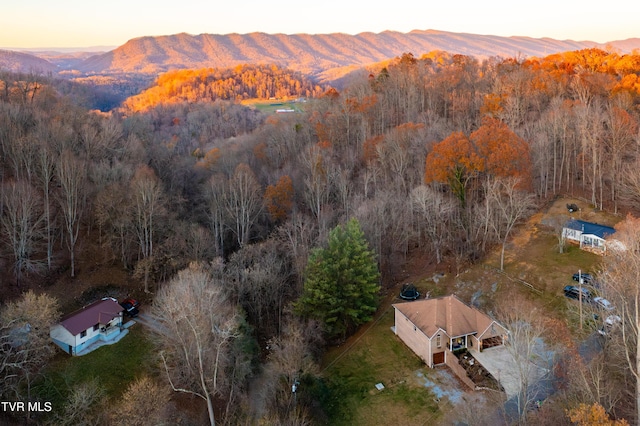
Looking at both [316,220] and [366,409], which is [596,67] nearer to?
[316,220]

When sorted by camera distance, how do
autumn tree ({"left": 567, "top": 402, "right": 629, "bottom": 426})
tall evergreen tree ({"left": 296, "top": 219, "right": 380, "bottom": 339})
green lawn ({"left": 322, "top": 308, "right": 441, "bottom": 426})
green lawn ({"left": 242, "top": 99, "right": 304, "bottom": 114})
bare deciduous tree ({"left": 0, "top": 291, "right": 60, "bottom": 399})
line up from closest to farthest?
autumn tree ({"left": 567, "top": 402, "right": 629, "bottom": 426}), bare deciduous tree ({"left": 0, "top": 291, "right": 60, "bottom": 399}), green lawn ({"left": 322, "top": 308, "right": 441, "bottom": 426}), tall evergreen tree ({"left": 296, "top": 219, "right": 380, "bottom": 339}), green lawn ({"left": 242, "top": 99, "right": 304, "bottom": 114})

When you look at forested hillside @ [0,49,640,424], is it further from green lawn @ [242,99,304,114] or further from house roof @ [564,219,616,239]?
green lawn @ [242,99,304,114]

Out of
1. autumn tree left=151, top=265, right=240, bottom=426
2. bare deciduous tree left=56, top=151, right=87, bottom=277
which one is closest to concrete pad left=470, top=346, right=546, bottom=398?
autumn tree left=151, top=265, right=240, bottom=426

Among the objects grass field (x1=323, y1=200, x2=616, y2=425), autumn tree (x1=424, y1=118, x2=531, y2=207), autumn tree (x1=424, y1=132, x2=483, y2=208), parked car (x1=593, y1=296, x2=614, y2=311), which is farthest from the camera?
autumn tree (x1=424, y1=132, x2=483, y2=208)

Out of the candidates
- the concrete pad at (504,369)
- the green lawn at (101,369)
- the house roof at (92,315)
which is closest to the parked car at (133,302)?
the house roof at (92,315)

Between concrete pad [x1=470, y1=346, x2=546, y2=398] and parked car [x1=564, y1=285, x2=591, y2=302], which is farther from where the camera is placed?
parked car [x1=564, y1=285, x2=591, y2=302]

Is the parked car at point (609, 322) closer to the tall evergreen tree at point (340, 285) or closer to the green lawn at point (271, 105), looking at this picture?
the tall evergreen tree at point (340, 285)

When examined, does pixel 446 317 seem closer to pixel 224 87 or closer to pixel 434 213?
pixel 434 213
